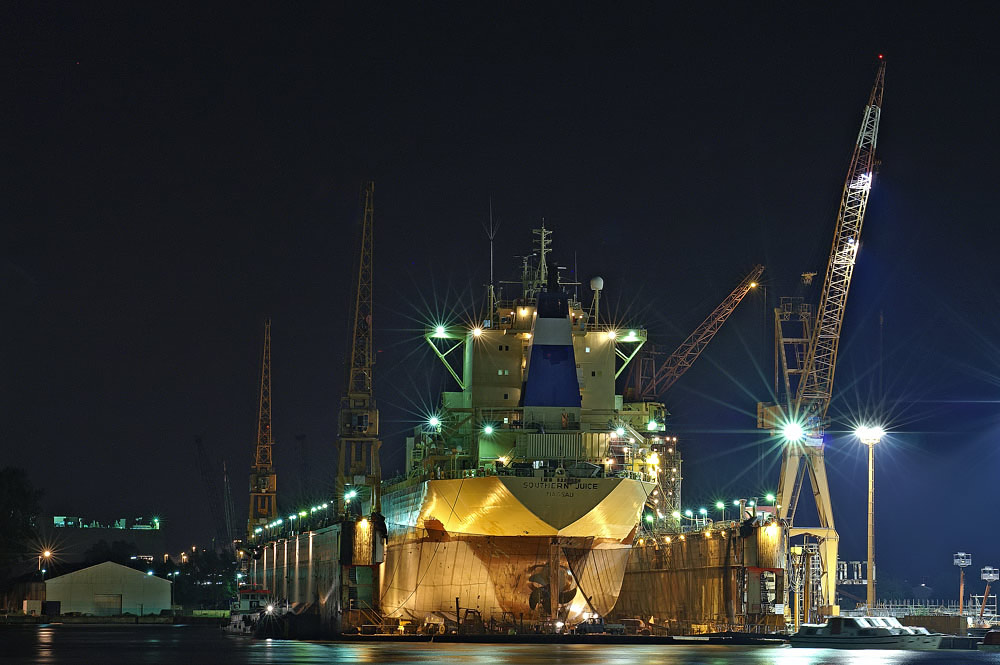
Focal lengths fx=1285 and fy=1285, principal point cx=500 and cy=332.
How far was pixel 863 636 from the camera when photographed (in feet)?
175

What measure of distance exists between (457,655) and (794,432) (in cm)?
5265

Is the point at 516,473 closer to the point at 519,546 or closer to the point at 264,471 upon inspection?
the point at 519,546

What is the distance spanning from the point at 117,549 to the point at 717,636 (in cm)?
13966

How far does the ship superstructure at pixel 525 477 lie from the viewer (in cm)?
5669

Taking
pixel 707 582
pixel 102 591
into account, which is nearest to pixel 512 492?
pixel 707 582

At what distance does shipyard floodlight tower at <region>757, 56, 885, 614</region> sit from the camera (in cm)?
8706

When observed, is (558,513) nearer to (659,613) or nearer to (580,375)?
(580,375)

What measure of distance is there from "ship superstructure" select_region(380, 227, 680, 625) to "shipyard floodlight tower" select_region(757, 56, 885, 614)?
87.0 feet

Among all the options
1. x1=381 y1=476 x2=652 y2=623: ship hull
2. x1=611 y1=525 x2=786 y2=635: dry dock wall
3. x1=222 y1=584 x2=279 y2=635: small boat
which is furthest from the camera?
x1=222 y1=584 x2=279 y2=635: small boat

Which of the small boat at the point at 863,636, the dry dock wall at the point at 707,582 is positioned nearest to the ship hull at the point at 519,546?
the dry dock wall at the point at 707,582

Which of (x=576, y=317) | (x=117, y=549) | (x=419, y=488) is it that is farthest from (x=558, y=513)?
(x=117, y=549)

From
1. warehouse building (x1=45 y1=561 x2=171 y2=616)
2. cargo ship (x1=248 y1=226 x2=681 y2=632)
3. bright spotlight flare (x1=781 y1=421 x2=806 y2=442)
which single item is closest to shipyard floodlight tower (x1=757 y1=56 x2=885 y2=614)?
bright spotlight flare (x1=781 y1=421 x2=806 y2=442)

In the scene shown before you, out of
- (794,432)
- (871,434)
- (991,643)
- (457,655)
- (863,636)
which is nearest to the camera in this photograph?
(457,655)

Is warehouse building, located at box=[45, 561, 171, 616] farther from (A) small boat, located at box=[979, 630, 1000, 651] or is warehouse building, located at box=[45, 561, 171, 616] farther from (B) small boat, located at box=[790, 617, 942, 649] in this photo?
(A) small boat, located at box=[979, 630, 1000, 651]
